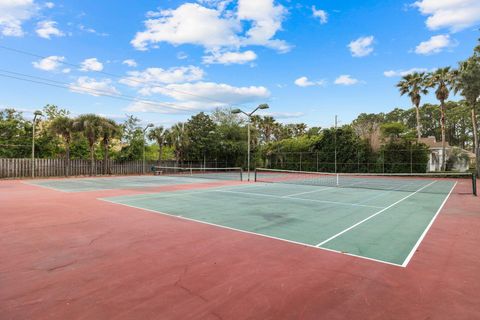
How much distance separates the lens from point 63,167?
93.8 ft

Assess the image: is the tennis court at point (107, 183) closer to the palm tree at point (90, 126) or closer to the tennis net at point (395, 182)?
the palm tree at point (90, 126)

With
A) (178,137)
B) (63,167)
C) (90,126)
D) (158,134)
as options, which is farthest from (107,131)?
(178,137)

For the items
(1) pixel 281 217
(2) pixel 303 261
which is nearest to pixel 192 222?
(1) pixel 281 217

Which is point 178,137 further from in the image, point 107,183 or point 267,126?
point 267,126

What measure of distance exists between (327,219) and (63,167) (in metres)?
28.5

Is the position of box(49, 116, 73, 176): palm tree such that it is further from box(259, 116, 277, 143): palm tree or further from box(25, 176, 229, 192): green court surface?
box(259, 116, 277, 143): palm tree

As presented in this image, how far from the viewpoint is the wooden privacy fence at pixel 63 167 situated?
25.7 m

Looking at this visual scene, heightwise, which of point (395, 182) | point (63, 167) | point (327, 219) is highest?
point (63, 167)

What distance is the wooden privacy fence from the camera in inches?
1011

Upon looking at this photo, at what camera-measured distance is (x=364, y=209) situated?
33.4ft

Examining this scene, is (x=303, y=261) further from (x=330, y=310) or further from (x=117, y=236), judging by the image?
(x=117, y=236)

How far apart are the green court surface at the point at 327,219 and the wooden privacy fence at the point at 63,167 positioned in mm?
19925

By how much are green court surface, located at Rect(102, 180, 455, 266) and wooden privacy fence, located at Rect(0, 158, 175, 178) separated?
65.4ft

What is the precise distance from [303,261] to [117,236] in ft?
13.7
